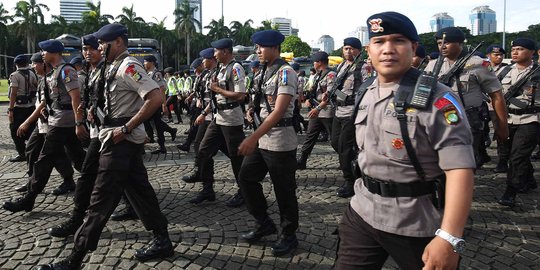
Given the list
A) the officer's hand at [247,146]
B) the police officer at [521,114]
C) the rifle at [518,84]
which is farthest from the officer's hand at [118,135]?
the rifle at [518,84]

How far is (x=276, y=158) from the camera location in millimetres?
3602

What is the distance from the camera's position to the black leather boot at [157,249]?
3.44 m

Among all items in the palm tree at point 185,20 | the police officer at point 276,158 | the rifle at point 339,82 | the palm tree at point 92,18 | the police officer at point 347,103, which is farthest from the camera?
the palm tree at point 185,20

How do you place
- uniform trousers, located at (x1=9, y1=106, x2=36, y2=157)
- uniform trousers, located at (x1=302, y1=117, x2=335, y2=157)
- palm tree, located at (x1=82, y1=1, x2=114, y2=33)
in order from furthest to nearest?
palm tree, located at (x1=82, y1=1, x2=114, y2=33) < uniform trousers, located at (x1=9, y1=106, x2=36, y2=157) < uniform trousers, located at (x1=302, y1=117, x2=335, y2=157)

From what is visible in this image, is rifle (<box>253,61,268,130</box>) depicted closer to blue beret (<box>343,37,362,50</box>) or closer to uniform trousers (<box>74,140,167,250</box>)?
uniform trousers (<box>74,140,167,250</box>)

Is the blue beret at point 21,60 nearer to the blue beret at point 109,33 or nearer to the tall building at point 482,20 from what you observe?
the blue beret at point 109,33

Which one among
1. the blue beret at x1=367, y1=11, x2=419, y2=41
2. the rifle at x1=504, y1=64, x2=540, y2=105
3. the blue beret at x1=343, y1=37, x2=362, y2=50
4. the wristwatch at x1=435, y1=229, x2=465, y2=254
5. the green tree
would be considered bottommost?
the wristwatch at x1=435, y1=229, x2=465, y2=254

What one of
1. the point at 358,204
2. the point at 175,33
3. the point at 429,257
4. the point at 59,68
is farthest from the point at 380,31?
the point at 175,33

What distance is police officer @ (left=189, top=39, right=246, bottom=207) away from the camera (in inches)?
186

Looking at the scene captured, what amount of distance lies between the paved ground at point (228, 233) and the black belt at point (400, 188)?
1.59 meters

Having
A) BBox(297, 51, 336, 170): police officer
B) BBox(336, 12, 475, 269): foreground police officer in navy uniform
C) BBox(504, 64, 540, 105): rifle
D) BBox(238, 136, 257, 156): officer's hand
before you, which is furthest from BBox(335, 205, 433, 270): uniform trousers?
BBox(297, 51, 336, 170): police officer

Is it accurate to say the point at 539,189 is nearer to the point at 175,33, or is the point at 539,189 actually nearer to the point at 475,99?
the point at 475,99

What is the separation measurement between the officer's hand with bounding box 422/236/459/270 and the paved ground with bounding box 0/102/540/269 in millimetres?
1789

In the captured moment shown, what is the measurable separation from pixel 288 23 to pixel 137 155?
164237 mm
